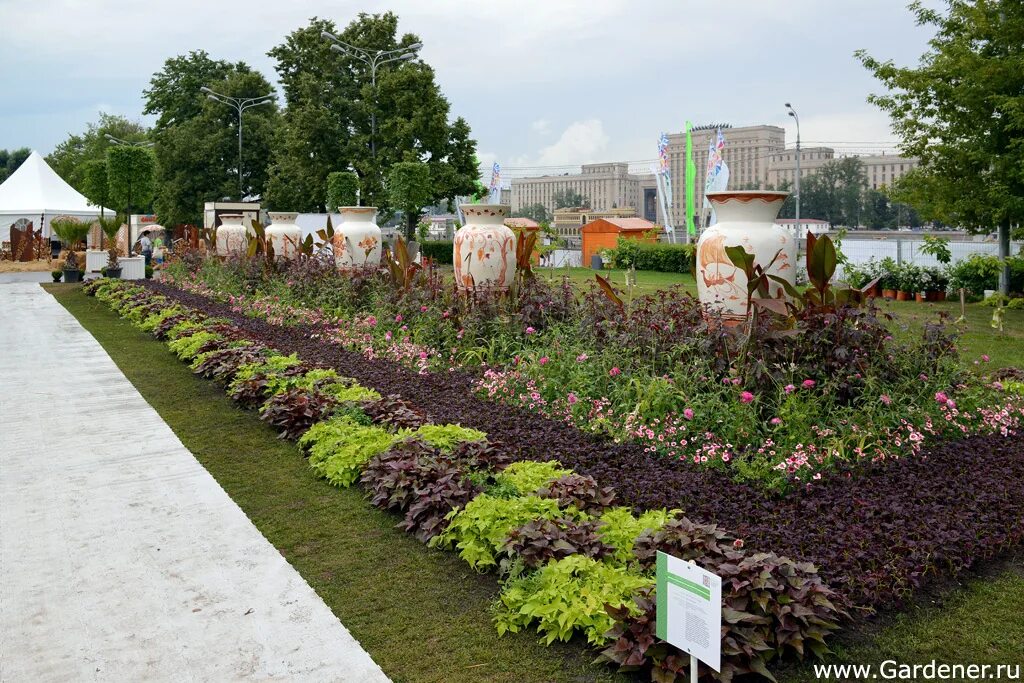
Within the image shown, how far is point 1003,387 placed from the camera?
7051 mm

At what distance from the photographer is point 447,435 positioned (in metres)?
5.89

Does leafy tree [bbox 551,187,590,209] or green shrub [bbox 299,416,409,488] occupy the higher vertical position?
leafy tree [bbox 551,187,590,209]

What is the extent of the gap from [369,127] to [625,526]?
33014 mm

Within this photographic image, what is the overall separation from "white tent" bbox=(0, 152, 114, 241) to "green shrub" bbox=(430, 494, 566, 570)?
35702 mm

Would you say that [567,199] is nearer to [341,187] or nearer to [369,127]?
[369,127]

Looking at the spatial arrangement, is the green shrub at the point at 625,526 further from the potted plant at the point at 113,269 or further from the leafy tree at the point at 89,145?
the leafy tree at the point at 89,145

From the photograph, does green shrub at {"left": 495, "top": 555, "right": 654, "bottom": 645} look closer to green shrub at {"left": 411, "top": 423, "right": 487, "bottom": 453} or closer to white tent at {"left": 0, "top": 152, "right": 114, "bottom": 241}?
green shrub at {"left": 411, "top": 423, "right": 487, "bottom": 453}

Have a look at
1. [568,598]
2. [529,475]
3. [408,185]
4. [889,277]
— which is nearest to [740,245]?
[529,475]

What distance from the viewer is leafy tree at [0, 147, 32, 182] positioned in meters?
79.9

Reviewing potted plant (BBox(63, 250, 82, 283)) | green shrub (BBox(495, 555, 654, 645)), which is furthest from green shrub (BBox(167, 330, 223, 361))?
potted plant (BBox(63, 250, 82, 283))

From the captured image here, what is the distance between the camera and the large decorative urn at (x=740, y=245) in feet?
23.5

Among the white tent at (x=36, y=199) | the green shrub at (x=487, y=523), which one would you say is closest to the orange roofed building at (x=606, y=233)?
the white tent at (x=36, y=199)

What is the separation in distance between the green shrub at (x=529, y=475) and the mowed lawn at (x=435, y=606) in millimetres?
650

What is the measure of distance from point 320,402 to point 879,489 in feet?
13.8
